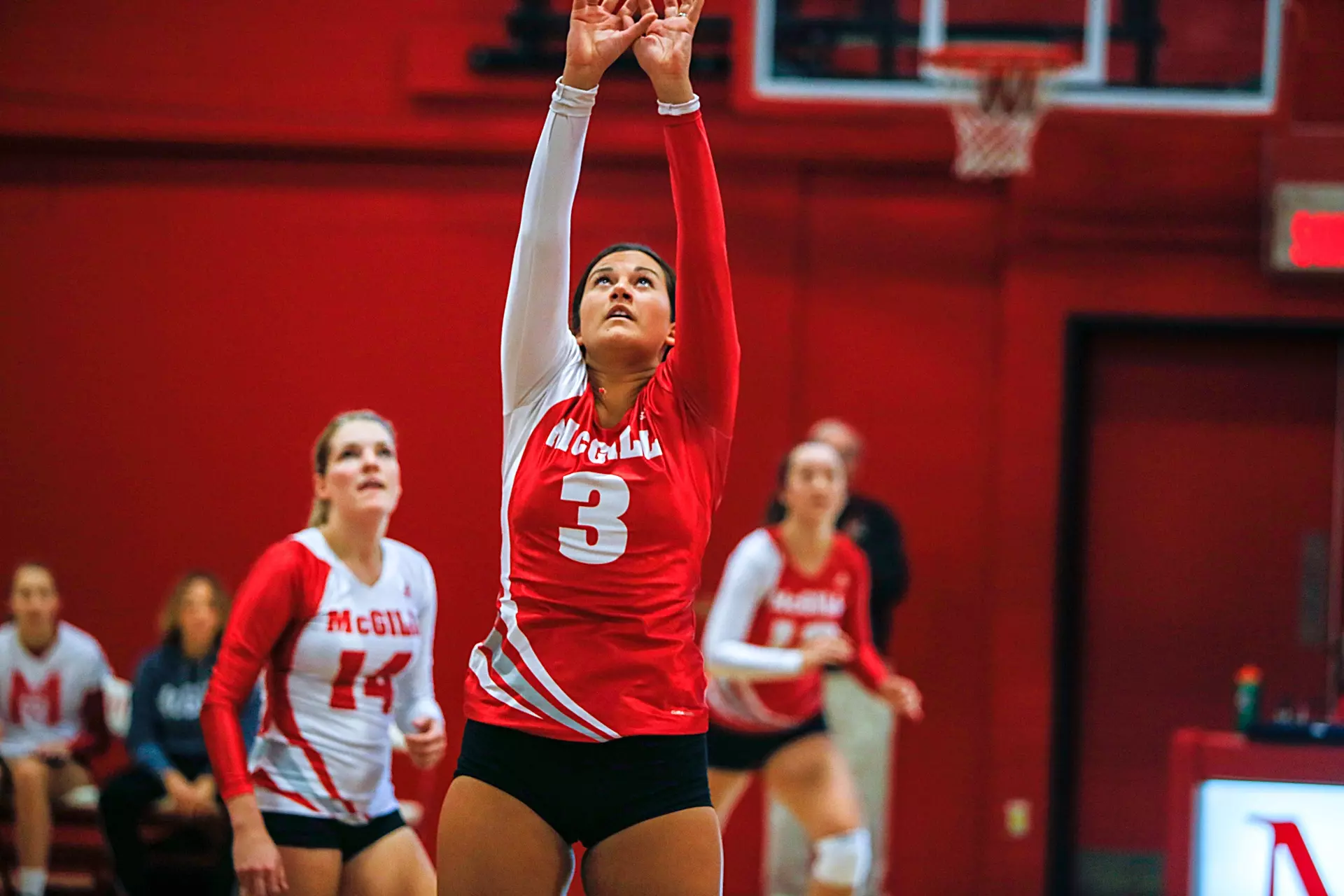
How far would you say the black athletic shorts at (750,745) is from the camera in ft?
18.1

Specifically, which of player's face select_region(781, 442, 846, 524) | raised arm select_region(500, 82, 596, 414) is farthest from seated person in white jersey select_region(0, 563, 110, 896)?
raised arm select_region(500, 82, 596, 414)

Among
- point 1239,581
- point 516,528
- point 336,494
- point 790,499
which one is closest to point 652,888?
point 516,528

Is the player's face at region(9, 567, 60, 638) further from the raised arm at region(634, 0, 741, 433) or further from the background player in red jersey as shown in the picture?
the raised arm at region(634, 0, 741, 433)

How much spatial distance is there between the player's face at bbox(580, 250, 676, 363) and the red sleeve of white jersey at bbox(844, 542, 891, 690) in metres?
2.88

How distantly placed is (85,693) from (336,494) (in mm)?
3690

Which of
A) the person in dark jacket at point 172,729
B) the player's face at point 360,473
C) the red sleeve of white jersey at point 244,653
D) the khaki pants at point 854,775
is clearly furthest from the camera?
the khaki pants at point 854,775

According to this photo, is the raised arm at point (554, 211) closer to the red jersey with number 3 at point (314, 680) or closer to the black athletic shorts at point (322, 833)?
the red jersey with number 3 at point (314, 680)

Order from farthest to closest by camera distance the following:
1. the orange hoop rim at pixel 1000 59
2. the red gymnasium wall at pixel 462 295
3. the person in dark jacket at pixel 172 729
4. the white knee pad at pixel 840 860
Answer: the red gymnasium wall at pixel 462 295 < the orange hoop rim at pixel 1000 59 < the person in dark jacket at pixel 172 729 < the white knee pad at pixel 840 860

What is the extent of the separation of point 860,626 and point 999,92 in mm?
2393

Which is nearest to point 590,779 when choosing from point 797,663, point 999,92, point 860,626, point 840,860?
point 797,663

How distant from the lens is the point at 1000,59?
6543 mm

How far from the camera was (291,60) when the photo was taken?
7832 millimetres

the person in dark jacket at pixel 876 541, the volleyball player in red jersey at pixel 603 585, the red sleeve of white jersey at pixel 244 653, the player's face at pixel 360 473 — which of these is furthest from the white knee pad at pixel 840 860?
the volleyball player in red jersey at pixel 603 585

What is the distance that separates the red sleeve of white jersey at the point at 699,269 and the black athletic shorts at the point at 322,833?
1.53 metres
